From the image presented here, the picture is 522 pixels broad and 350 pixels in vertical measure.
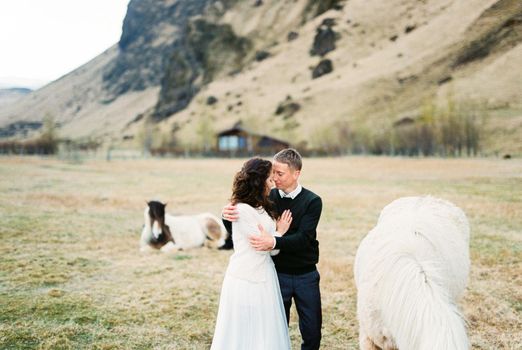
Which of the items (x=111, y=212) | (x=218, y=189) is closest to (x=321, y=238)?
(x=111, y=212)

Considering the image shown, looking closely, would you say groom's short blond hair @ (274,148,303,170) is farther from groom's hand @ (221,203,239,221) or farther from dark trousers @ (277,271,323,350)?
dark trousers @ (277,271,323,350)

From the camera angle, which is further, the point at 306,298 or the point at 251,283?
the point at 306,298

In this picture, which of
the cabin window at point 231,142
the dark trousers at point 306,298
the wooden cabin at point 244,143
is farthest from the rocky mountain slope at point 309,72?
the dark trousers at point 306,298

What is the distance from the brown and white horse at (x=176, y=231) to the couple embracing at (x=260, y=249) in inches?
232

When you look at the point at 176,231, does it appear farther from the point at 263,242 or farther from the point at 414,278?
the point at 414,278

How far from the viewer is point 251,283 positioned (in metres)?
3.48

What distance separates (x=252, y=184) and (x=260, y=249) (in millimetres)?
553

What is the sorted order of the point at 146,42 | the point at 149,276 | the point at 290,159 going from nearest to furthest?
the point at 290,159
the point at 149,276
the point at 146,42

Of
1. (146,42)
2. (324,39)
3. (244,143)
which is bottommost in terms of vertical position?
(244,143)

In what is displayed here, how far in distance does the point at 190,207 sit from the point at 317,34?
10443cm

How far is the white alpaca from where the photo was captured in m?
2.74

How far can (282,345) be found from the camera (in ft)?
11.7

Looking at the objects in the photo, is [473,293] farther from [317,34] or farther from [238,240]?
[317,34]

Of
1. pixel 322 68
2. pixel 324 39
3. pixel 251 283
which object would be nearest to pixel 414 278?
pixel 251 283
